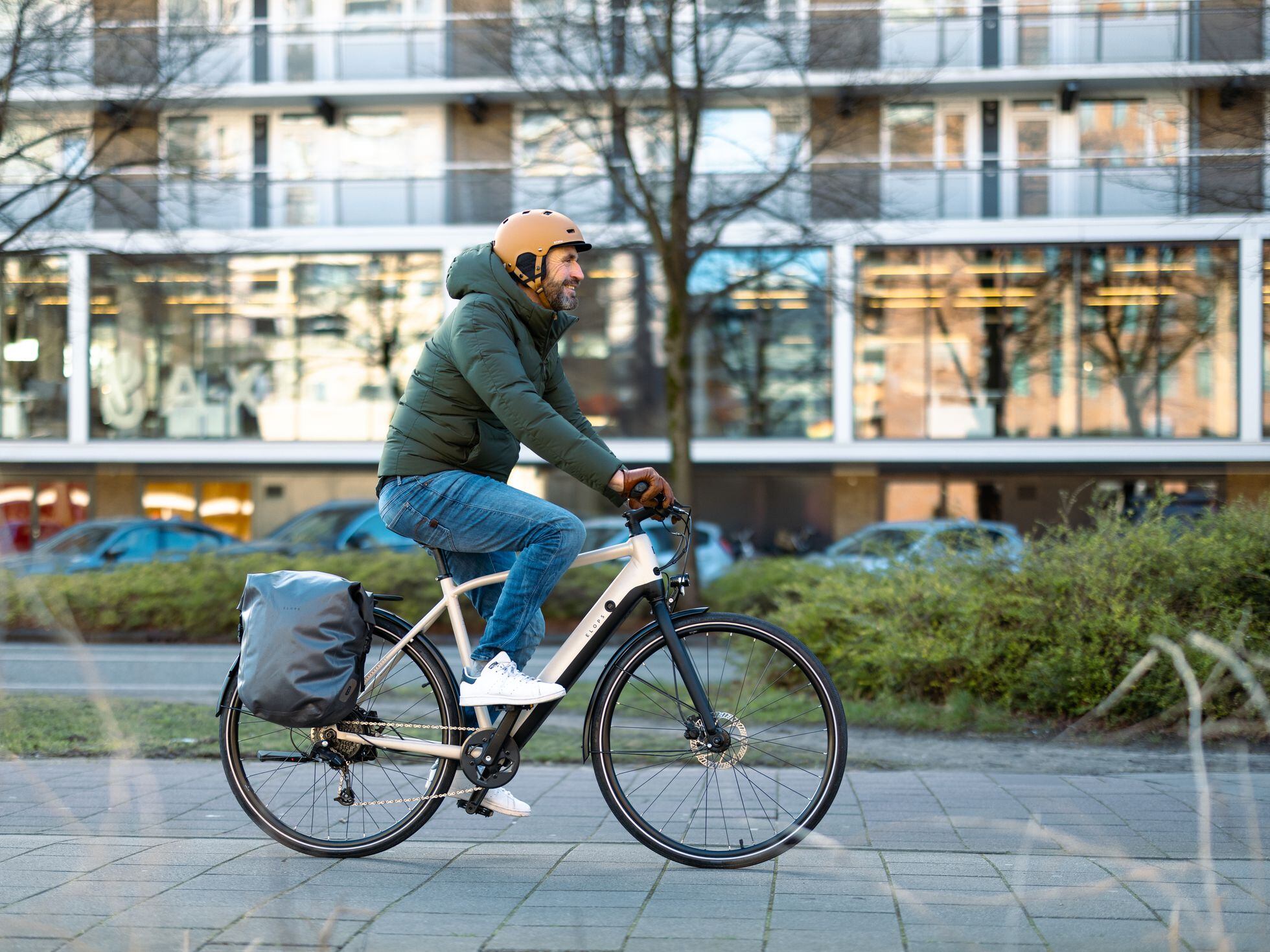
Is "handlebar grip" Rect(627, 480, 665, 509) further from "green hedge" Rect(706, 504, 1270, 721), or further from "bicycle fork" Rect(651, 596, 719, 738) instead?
"green hedge" Rect(706, 504, 1270, 721)

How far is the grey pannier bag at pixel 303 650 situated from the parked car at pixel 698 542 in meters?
12.1

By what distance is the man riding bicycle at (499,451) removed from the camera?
393 cm

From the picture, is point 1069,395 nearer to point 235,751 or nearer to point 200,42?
point 200,42

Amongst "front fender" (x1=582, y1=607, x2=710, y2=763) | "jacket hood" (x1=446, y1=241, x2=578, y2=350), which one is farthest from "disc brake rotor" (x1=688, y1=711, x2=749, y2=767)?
"jacket hood" (x1=446, y1=241, x2=578, y2=350)

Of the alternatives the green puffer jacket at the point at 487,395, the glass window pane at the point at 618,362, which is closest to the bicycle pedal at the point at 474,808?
the green puffer jacket at the point at 487,395

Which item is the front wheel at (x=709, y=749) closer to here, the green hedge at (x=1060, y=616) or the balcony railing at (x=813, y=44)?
the green hedge at (x=1060, y=616)

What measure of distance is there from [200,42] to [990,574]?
31.1ft

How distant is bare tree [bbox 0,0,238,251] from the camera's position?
10891mm

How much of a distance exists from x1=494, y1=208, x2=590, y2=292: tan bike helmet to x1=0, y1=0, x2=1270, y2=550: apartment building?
18175 mm

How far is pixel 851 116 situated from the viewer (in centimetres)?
1571

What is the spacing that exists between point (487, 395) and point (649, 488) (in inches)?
22.5

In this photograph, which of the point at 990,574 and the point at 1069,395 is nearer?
the point at 990,574

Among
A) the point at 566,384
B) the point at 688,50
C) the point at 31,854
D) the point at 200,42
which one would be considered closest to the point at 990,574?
the point at 566,384

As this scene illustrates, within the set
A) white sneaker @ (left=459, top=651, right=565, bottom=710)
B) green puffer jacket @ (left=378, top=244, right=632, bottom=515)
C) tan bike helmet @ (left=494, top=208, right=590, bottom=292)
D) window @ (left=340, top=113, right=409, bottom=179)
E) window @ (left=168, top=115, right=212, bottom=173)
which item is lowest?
white sneaker @ (left=459, top=651, right=565, bottom=710)
